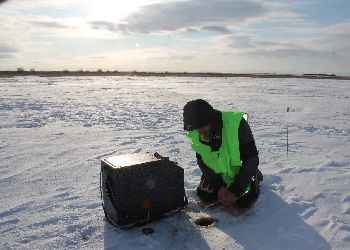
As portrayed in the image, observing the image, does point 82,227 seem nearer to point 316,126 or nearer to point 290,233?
point 290,233

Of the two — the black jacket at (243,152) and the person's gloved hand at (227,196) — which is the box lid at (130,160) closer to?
the black jacket at (243,152)

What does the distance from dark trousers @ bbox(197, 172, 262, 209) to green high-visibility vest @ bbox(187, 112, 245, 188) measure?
0.18 m

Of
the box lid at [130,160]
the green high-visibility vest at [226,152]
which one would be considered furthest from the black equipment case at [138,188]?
the green high-visibility vest at [226,152]

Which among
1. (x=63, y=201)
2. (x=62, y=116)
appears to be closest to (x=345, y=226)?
(x=63, y=201)

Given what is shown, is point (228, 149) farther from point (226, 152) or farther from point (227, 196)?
point (227, 196)

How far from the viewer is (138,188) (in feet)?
10.5

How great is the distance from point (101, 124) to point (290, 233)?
6.23 meters

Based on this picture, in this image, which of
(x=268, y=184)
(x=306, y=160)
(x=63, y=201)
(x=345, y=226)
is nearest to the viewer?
(x=345, y=226)

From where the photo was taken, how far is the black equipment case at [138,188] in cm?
314

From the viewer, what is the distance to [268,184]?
4.51m

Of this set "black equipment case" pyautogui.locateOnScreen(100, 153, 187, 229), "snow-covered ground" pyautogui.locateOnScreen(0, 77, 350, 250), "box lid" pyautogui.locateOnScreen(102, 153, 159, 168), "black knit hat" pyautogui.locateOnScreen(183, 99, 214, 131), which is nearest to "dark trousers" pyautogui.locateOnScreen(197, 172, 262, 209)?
"snow-covered ground" pyautogui.locateOnScreen(0, 77, 350, 250)

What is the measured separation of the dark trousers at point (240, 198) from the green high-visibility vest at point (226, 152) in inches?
7.3

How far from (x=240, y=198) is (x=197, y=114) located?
1.04m

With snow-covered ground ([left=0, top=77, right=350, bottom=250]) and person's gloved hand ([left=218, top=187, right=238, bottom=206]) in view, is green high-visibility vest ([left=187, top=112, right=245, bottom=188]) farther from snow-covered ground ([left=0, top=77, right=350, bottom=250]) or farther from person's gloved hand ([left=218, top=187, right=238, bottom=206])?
snow-covered ground ([left=0, top=77, right=350, bottom=250])
